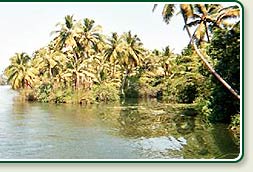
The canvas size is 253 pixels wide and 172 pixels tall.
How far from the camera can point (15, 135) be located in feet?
12.4

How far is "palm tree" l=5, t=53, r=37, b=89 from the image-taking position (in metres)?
3.61

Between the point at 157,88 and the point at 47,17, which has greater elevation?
the point at 47,17

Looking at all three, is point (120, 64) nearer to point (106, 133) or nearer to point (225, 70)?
point (106, 133)

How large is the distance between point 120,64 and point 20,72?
920 millimetres

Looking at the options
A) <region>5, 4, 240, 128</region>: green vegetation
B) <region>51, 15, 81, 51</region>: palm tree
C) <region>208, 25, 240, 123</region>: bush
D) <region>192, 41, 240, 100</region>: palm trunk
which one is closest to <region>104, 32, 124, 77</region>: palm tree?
<region>5, 4, 240, 128</region>: green vegetation

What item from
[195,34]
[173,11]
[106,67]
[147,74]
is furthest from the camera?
[147,74]

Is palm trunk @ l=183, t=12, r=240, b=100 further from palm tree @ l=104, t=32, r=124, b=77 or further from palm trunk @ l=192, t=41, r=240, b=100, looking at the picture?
palm tree @ l=104, t=32, r=124, b=77

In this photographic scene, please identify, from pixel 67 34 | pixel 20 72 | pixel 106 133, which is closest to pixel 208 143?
pixel 106 133

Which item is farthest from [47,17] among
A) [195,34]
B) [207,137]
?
[207,137]

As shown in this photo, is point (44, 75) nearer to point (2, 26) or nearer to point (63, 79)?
point (63, 79)

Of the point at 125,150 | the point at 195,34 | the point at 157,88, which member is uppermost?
the point at 195,34

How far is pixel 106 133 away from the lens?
4.13m

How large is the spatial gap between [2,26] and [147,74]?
1526mm

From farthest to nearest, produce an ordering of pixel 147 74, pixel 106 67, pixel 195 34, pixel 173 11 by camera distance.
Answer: pixel 147 74
pixel 106 67
pixel 195 34
pixel 173 11
